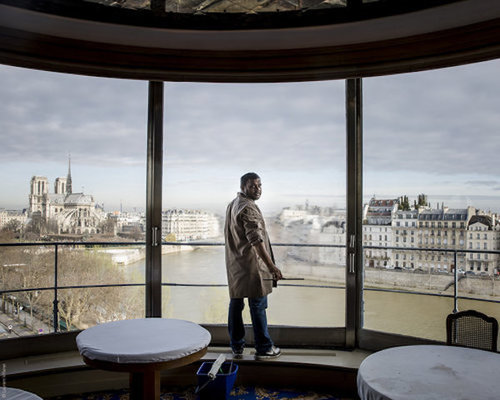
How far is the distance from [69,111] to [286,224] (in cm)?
188

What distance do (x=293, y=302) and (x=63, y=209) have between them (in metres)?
1.92

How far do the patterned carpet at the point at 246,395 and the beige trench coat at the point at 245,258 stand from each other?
0.64m

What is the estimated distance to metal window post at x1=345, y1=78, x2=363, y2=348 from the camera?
125 inches

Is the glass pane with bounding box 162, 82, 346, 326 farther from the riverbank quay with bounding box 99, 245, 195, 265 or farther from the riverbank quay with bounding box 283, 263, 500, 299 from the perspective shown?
the riverbank quay with bounding box 99, 245, 195, 265

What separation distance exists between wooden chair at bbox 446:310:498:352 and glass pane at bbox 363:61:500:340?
76cm

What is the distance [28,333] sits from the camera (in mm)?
3002

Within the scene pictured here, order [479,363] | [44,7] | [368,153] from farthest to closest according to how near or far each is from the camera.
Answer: [368,153]
[44,7]
[479,363]

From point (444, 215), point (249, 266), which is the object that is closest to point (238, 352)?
point (249, 266)

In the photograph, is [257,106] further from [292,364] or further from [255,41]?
[292,364]

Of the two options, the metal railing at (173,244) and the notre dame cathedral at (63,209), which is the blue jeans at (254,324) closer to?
the metal railing at (173,244)

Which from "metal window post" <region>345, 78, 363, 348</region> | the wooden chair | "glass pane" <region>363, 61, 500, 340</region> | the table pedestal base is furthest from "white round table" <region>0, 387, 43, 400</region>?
"glass pane" <region>363, 61, 500, 340</region>

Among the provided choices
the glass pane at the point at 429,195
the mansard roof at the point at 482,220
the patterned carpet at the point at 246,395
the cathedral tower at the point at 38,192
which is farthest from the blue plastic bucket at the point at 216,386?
the mansard roof at the point at 482,220

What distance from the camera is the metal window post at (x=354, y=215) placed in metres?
3.18

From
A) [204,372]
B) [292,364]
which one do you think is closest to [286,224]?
[292,364]
